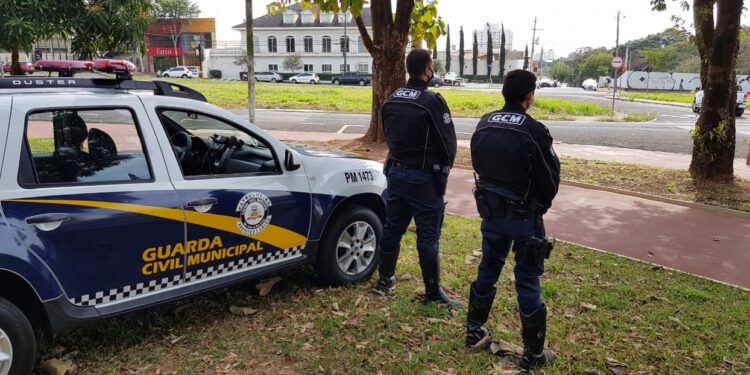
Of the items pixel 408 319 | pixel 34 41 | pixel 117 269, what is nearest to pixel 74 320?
pixel 117 269

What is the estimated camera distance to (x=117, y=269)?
3.29 metres

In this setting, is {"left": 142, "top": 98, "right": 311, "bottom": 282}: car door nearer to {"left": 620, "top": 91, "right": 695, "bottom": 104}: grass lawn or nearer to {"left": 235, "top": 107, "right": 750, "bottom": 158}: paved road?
{"left": 235, "top": 107, "right": 750, "bottom": 158}: paved road

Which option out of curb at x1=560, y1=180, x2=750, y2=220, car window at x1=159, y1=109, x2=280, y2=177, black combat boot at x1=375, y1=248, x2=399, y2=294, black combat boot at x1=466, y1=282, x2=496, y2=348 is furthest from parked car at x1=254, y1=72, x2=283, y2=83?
black combat boot at x1=466, y1=282, x2=496, y2=348

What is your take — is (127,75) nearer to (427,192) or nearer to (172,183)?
(172,183)

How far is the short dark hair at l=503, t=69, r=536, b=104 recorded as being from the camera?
135 inches

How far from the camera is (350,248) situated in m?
4.76

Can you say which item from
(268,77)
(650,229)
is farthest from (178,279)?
(268,77)

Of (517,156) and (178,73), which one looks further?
(178,73)

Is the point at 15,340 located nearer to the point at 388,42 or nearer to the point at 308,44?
the point at 388,42

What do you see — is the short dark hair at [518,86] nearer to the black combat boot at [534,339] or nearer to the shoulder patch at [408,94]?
the shoulder patch at [408,94]

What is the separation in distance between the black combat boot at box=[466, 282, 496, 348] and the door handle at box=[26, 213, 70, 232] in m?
2.48

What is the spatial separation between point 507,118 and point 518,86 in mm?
219

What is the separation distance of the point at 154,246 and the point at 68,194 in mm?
572

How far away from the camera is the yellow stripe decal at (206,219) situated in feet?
10.3
